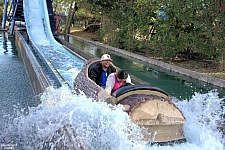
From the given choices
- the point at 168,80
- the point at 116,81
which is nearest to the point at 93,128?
the point at 116,81

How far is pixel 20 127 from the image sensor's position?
12.0ft

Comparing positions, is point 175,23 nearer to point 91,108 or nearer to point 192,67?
point 192,67

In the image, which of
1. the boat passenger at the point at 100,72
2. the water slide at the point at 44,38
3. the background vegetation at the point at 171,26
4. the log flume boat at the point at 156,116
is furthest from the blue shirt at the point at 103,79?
the background vegetation at the point at 171,26

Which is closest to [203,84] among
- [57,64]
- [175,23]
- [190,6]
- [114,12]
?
[190,6]

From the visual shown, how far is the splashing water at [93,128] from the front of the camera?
9.24 ft

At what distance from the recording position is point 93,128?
9.84ft

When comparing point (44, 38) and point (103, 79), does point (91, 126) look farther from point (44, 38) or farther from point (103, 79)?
point (44, 38)

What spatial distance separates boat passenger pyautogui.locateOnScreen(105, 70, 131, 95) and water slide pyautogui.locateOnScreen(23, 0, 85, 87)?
4689 millimetres

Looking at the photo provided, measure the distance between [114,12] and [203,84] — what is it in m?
8.21

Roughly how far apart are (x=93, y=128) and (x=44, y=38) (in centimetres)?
1167

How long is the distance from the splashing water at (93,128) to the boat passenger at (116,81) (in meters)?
0.35

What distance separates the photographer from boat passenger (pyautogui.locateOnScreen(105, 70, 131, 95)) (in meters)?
3.68

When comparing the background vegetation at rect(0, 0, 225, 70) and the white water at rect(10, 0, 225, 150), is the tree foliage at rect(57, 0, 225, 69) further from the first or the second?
the white water at rect(10, 0, 225, 150)

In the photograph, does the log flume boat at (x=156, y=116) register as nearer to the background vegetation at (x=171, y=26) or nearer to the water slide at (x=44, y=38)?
the background vegetation at (x=171, y=26)
